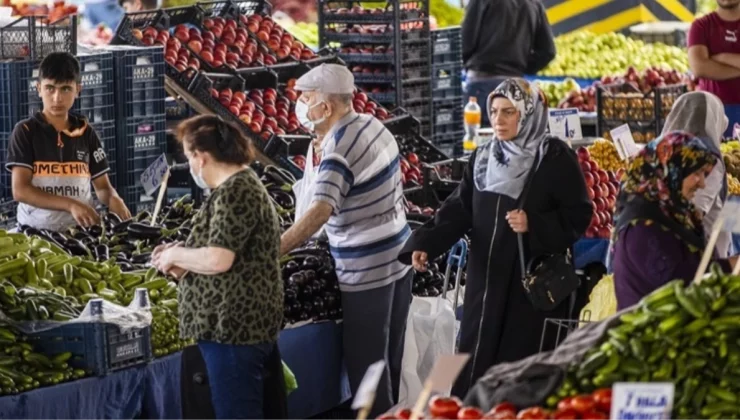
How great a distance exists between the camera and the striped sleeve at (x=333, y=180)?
6.44 meters

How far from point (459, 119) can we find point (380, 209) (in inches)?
196

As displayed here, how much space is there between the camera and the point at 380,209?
21.8 feet

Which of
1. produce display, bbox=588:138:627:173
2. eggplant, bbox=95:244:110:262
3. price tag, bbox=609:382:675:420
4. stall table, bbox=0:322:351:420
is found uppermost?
produce display, bbox=588:138:627:173

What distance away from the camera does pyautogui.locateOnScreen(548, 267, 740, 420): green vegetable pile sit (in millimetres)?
4074

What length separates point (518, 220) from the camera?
6066 mm

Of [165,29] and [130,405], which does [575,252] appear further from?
[165,29]

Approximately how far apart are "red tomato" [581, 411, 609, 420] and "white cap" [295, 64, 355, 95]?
9.53ft

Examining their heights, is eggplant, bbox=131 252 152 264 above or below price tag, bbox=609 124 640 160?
below

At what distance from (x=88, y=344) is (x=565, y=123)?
3.71 metres

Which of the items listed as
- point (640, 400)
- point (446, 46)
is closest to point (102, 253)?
point (640, 400)

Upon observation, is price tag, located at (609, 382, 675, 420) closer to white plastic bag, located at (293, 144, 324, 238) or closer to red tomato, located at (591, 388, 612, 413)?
red tomato, located at (591, 388, 612, 413)

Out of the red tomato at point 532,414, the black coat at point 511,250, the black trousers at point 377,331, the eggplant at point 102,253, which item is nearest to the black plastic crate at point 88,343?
the black trousers at point 377,331

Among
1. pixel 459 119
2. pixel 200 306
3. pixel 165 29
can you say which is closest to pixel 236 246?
pixel 200 306

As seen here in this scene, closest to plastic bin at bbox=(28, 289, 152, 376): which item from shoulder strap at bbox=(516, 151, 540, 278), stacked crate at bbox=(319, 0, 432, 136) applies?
shoulder strap at bbox=(516, 151, 540, 278)
